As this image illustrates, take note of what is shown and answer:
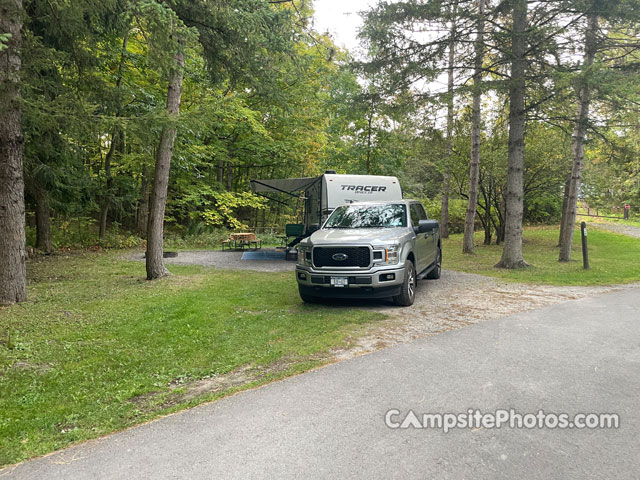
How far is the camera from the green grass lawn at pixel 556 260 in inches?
423

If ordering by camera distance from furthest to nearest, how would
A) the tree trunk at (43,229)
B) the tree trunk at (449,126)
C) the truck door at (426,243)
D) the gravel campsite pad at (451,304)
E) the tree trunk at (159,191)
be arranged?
the tree trunk at (43,229)
the tree trunk at (449,126)
the tree trunk at (159,191)
the truck door at (426,243)
the gravel campsite pad at (451,304)

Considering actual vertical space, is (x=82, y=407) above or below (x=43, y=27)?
below

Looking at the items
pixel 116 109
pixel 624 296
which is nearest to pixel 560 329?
pixel 624 296

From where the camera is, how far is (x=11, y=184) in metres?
7.06

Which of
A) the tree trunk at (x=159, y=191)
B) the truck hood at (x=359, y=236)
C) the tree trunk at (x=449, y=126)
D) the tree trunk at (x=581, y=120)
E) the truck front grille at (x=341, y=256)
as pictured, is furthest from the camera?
the tree trunk at (x=449, y=126)

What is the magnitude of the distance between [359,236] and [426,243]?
2617mm

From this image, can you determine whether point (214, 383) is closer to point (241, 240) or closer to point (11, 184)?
point (11, 184)

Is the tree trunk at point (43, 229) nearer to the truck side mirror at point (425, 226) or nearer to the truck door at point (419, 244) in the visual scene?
the truck door at point (419, 244)

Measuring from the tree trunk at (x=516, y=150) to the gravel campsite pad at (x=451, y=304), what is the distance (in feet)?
6.75

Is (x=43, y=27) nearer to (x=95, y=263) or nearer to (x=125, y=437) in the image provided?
(x=95, y=263)

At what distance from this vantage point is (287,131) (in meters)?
23.9

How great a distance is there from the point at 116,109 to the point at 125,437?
367 inches

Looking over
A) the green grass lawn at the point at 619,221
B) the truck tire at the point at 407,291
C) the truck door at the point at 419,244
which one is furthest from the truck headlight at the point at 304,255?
the green grass lawn at the point at 619,221

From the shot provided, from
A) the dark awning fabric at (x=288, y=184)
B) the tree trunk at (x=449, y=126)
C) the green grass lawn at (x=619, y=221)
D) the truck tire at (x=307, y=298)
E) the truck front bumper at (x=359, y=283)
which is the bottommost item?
the truck tire at (x=307, y=298)
